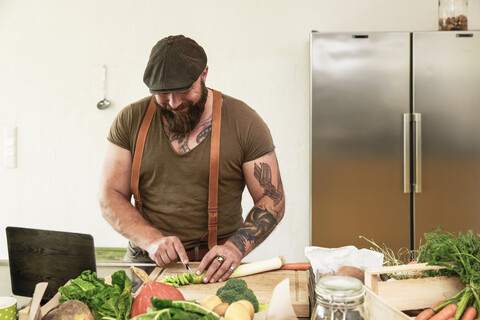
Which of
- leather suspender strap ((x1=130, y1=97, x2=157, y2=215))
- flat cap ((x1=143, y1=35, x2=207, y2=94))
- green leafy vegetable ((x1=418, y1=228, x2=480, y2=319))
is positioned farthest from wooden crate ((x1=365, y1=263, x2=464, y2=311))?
leather suspender strap ((x1=130, y1=97, x2=157, y2=215))

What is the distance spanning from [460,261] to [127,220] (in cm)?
125

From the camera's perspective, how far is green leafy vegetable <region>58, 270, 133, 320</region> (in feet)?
3.31

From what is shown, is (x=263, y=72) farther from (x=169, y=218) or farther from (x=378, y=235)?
(x=169, y=218)

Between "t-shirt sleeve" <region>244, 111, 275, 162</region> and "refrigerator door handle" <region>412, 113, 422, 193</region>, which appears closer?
"t-shirt sleeve" <region>244, 111, 275, 162</region>

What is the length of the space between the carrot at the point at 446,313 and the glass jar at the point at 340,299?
37 centimetres

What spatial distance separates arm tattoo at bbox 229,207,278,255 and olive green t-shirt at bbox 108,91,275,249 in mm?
193

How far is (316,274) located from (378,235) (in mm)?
1956

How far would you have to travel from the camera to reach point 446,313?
109cm

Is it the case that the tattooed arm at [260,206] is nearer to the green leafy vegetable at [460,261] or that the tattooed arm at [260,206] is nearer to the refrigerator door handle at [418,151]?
the green leafy vegetable at [460,261]

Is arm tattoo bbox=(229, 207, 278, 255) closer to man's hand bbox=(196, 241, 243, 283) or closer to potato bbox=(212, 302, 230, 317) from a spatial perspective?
man's hand bbox=(196, 241, 243, 283)

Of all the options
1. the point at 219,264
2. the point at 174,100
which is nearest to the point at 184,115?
the point at 174,100

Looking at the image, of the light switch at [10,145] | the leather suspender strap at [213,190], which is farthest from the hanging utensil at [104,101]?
the leather suspender strap at [213,190]

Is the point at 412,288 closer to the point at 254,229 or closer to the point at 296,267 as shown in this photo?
the point at 296,267

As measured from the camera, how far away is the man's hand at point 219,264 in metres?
1.61
